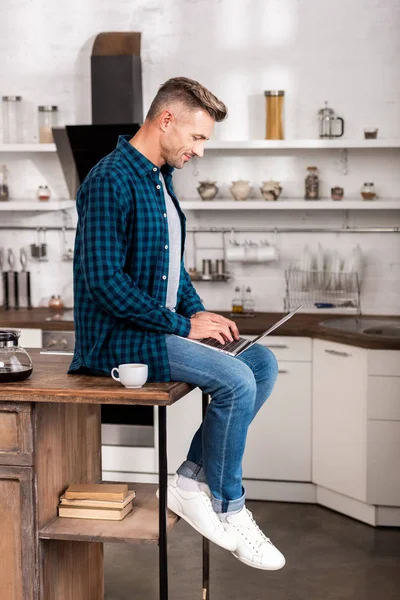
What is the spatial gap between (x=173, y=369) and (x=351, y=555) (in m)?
1.73

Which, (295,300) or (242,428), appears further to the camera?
(295,300)

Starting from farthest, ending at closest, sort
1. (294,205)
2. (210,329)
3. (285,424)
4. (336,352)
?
(294,205) < (285,424) < (336,352) < (210,329)

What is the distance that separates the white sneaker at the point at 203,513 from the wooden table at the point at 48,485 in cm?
9

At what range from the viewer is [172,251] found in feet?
10.1

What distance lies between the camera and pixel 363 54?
5246 mm

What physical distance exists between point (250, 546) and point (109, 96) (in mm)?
3061

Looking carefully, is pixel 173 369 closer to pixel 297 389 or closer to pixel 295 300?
pixel 297 389

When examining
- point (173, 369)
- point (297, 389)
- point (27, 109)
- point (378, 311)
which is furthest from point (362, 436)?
point (27, 109)

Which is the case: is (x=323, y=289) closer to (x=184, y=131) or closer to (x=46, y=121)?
(x=46, y=121)

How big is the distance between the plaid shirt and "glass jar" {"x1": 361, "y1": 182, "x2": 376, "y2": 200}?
8.05 ft

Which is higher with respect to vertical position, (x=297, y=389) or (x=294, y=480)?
(x=297, y=389)

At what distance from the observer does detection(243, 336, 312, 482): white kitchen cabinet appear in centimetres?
481

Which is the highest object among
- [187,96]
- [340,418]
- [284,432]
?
[187,96]

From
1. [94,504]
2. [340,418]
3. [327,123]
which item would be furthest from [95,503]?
[327,123]
